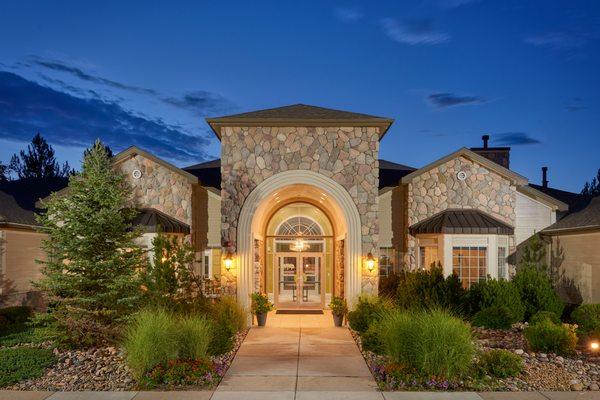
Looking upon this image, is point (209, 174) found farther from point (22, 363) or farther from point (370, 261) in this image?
point (22, 363)

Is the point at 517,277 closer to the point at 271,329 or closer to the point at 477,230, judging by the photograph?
the point at 477,230

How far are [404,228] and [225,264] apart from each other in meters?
6.77

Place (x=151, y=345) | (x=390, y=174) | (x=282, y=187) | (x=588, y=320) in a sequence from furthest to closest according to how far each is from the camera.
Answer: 1. (x=390, y=174)
2. (x=282, y=187)
3. (x=588, y=320)
4. (x=151, y=345)

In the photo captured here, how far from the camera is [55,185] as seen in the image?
24.1m

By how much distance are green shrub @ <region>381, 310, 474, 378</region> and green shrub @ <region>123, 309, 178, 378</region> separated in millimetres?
4304

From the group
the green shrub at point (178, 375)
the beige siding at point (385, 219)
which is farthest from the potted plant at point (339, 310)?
the green shrub at point (178, 375)

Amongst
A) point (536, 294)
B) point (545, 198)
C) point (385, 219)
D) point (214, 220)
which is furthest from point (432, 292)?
point (214, 220)

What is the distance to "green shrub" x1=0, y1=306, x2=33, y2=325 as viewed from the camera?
53.5 feet

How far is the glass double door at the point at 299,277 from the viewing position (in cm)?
2175

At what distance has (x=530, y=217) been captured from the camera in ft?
63.7

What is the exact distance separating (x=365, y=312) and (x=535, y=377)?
18.2 ft

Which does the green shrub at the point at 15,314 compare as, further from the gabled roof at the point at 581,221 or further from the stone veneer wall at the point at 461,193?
the gabled roof at the point at 581,221

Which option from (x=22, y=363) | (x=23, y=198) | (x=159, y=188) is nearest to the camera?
(x=22, y=363)

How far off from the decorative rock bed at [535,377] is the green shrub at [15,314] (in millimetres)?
10613
